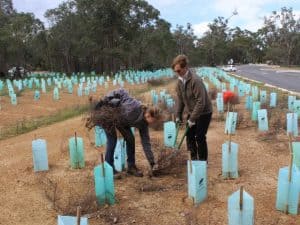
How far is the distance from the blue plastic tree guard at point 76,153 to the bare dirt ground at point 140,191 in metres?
0.11

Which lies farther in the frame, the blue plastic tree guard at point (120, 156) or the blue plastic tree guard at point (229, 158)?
the blue plastic tree guard at point (120, 156)

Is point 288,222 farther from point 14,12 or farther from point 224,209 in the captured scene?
point 14,12

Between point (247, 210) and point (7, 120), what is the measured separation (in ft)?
34.1

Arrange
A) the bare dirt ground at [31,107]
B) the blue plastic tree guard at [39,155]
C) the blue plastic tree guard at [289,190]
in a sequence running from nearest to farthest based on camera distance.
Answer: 1. the blue plastic tree guard at [289,190]
2. the blue plastic tree guard at [39,155]
3. the bare dirt ground at [31,107]

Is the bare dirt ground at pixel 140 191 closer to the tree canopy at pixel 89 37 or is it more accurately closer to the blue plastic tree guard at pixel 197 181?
the blue plastic tree guard at pixel 197 181

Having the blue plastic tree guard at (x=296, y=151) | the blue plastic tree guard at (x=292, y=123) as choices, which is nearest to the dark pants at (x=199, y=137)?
the blue plastic tree guard at (x=296, y=151)

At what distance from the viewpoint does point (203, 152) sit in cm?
575

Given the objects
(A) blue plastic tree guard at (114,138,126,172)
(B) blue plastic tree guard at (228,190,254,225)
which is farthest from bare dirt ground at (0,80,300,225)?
(B) blue plastic tree guard at (228,190,254,225)

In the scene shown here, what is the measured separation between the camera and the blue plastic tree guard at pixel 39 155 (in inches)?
245

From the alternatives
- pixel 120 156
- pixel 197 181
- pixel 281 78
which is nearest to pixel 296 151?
pixel 197 181

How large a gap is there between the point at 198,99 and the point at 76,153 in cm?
198

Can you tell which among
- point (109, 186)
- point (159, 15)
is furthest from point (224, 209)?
point (159, 15)

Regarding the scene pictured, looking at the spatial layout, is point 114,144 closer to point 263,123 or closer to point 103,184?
point 103,184

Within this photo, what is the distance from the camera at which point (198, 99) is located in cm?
543
